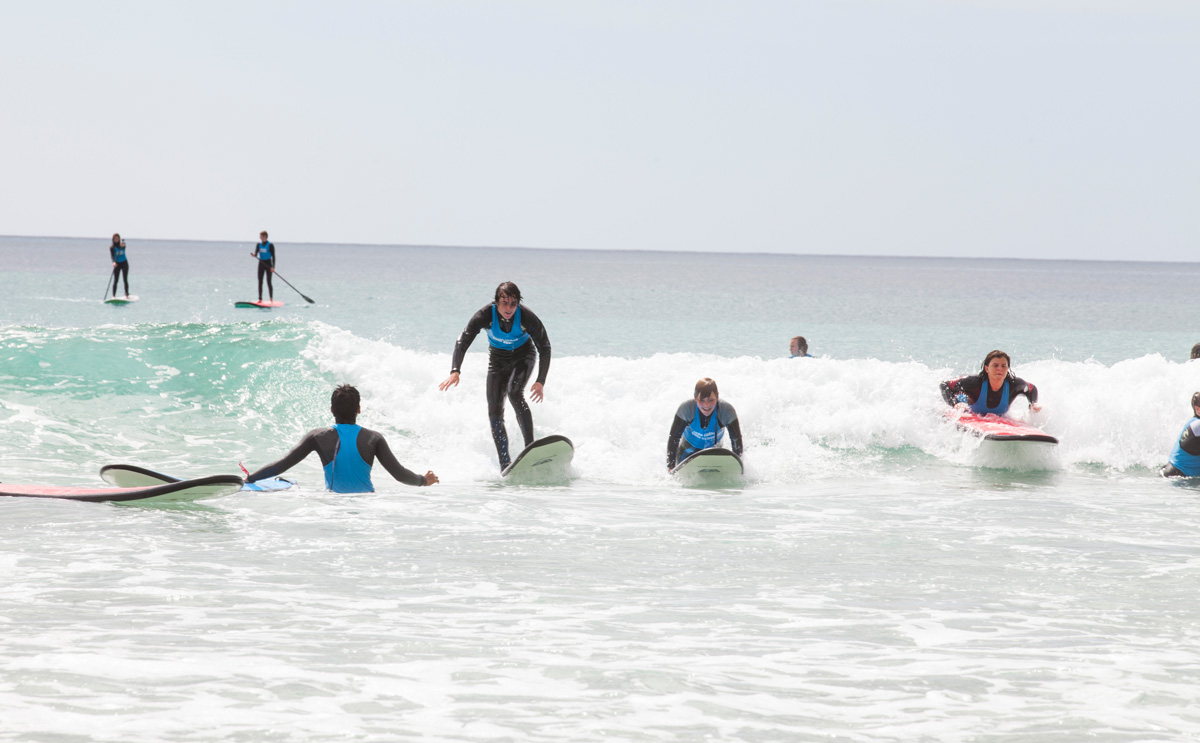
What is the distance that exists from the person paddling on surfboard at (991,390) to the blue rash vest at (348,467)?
693 centimetres

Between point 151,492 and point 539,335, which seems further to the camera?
point 539,335

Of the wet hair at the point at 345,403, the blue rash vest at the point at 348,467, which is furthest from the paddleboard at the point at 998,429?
the wet hair at the point at 345,403

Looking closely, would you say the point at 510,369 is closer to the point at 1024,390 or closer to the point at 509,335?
the point at 509,335

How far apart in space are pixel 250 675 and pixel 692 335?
25947mm

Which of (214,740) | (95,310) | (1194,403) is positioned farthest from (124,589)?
(95,310)

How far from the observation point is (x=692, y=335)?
97.7 feet

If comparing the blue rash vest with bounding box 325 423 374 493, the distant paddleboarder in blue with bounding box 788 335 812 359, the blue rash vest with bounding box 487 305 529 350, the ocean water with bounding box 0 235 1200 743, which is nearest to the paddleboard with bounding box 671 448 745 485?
the ocean water with bounding box 0 235 1200 743

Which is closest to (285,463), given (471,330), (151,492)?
(151,492)

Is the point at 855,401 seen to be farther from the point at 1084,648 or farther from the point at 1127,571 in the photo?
the point at 1084,648

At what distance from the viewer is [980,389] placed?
11500 mm

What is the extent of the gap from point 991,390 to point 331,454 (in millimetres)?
7407

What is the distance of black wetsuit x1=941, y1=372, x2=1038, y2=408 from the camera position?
37.2ft

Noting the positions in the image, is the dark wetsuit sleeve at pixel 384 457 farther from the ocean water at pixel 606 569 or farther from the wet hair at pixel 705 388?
the wet hair at pixel 705 388

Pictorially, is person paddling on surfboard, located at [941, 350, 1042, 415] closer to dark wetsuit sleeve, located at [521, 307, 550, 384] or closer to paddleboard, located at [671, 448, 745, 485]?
paddleboard, located at [671, 448, 745, 485]
